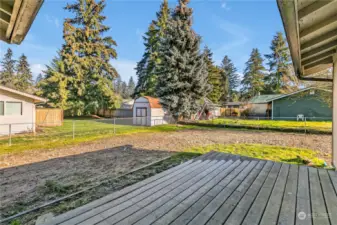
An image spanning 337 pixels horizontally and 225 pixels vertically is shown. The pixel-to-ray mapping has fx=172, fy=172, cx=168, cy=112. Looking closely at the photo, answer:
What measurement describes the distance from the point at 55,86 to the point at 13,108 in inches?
423

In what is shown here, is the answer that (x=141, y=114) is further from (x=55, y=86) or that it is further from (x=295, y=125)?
(x=295, y=125)

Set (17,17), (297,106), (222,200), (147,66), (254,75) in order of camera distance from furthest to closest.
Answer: (254,75)
(147,66)
(297,106)
(222,200)
(17,17)

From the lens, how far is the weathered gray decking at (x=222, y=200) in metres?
1.73

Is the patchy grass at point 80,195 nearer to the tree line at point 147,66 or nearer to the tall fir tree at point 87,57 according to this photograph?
the tree line at point 147,66

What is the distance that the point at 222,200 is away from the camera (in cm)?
210

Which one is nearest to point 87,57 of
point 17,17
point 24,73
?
point 17,17

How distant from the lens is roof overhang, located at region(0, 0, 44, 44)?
62.6 inches

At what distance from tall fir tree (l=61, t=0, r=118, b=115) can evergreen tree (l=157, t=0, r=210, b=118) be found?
1019 cm

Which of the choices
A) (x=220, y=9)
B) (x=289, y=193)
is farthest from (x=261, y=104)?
(x=289, y=193)

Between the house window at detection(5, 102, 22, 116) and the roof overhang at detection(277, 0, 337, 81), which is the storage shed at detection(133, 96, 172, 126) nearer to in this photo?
the house window at detection(5, 102, 22, 116)

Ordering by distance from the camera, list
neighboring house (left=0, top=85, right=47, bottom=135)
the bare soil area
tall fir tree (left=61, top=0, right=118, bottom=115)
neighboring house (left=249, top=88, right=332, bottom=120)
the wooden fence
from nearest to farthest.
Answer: the bare soil area, neighboring house (left=0, top=85, right=47, bottom=135), the wooden fence, neighboring house (left=249, top=88, right=332, bottom=120), tall fir tree (left=61, top=0, right=118, bottom=115)

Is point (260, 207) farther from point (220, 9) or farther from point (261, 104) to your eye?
point (261, 104)

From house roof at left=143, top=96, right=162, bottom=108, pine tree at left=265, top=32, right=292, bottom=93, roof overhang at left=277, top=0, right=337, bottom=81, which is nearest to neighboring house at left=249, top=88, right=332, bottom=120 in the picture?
pine tree at left=265, top=32, right=292, bottom=93

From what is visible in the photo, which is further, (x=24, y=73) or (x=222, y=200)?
(x=24, y=73)
